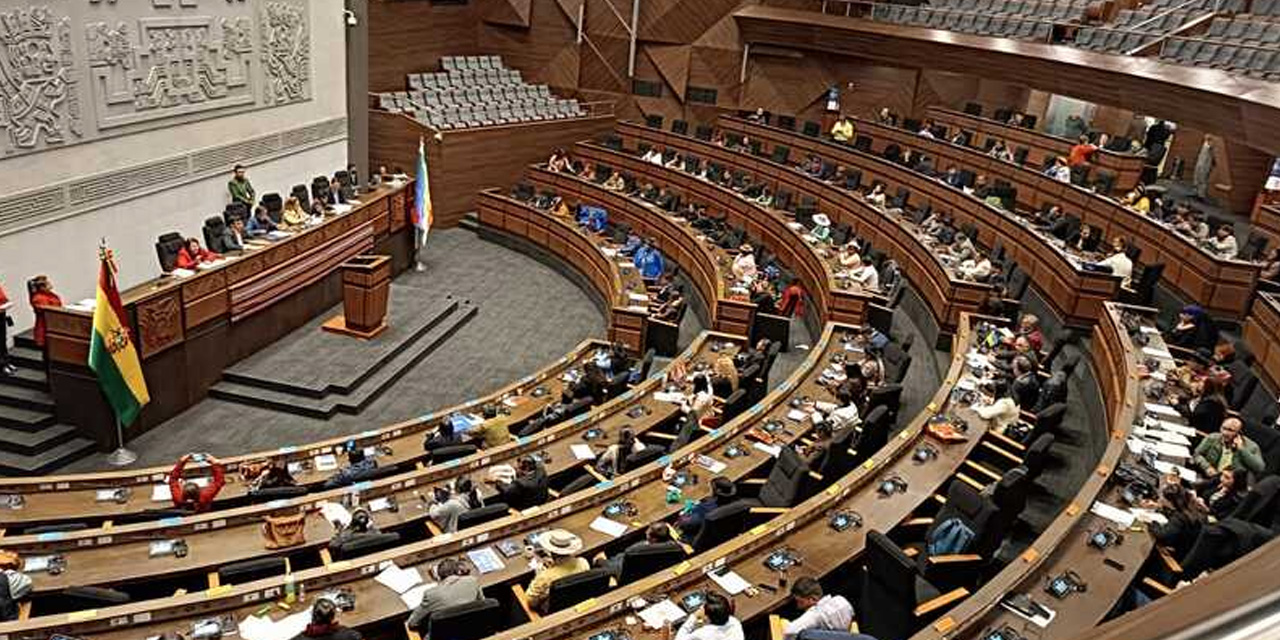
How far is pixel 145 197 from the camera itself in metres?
12.2

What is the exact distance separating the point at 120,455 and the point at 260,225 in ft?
12.6

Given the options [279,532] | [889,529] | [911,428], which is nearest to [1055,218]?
[911,428]

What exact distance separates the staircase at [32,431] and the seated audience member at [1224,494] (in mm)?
9561

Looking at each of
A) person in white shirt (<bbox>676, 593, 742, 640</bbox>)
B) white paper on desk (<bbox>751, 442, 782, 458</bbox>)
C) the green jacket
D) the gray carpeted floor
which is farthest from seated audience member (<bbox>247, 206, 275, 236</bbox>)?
the green jacket

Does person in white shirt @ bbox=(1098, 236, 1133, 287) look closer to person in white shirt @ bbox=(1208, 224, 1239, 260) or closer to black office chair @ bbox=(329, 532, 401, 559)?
person in white shirt @ bbox=(1208, 224, 1239, 260)

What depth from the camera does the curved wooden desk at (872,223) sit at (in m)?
11.8

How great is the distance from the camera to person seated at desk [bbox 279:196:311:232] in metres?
12.4

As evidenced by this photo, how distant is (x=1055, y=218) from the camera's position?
13492 millimetres

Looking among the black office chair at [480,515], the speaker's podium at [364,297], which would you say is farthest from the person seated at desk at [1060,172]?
the black office chair at [480,515]

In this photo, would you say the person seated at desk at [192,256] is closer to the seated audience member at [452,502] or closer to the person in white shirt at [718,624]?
the seated audience member at [452,502]

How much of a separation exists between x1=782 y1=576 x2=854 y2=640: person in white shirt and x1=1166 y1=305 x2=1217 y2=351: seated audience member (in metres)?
6.82

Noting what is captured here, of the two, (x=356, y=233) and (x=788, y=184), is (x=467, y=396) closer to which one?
(x=356, y=233)

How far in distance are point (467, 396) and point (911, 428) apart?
527cm

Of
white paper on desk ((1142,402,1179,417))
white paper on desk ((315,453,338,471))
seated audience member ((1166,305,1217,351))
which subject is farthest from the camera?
seated audience member ((1166,305,1217,351))
